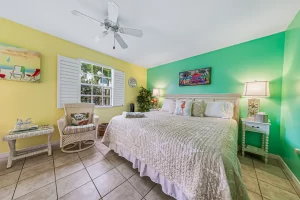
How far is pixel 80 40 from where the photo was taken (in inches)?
98.6

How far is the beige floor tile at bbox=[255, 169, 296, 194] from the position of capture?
1.34 m

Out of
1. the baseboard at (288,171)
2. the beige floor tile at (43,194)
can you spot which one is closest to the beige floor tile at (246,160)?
the baseboard at (288,171)

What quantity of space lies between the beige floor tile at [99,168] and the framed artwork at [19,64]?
207 centimetres

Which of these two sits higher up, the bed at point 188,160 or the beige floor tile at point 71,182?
the bed at point 188,160

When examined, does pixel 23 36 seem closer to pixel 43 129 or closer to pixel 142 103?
pixel 43 129

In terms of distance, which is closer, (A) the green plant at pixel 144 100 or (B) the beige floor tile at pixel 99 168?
(B) the beige floor tile at pixel 99 168

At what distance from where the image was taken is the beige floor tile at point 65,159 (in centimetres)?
173

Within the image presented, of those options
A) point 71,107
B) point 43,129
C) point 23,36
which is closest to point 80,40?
point 23,36

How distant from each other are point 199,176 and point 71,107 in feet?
8.83

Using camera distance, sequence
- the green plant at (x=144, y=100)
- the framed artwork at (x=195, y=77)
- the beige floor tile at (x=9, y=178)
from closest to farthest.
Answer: the beige floor tile at (x=9, y=178)
the framed artwork at (x=195, y=77)
the green plant at (x=144, y=100)

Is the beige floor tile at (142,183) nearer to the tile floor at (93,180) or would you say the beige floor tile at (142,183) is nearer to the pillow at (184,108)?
the tile floor at (93,180)

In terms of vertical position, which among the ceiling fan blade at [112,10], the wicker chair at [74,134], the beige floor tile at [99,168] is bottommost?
the beige floor tile at [99,168]

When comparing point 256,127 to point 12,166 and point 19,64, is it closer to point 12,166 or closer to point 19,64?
point 12,166

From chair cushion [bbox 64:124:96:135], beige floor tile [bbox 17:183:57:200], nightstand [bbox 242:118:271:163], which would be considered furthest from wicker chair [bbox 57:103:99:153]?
nightstand [bbox 242:118:271:163]
